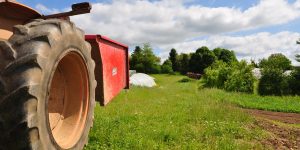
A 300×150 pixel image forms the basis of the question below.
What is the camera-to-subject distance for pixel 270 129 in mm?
9523

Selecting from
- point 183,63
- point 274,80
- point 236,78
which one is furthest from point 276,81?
point 183,63

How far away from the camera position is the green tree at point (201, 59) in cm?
6321

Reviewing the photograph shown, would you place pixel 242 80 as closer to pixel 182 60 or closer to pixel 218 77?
pixel 218 77

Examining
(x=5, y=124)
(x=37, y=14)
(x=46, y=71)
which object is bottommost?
(x=5, y=124)

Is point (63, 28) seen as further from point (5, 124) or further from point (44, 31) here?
point (5, 124)

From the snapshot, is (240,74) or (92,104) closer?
(92,104)

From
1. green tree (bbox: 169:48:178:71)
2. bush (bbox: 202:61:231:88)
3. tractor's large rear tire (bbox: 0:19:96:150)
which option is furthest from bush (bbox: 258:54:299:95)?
green tree (bbox: 169:48:178:71)

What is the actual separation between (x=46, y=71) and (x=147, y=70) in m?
63.3

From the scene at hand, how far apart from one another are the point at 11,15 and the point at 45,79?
1.32m

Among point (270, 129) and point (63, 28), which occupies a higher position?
point (63, 28)

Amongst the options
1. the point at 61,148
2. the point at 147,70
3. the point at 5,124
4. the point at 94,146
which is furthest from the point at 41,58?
the point at 147,70

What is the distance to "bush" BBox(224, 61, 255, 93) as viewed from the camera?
30719mm

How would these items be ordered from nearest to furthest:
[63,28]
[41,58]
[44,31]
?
[41,58]
[44,31]
[63,28]

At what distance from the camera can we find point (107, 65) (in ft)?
19.0
